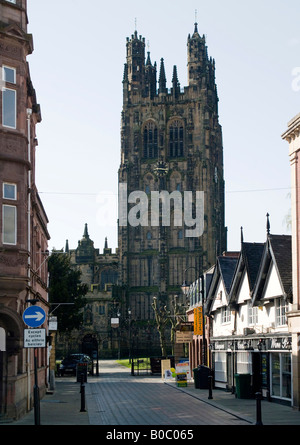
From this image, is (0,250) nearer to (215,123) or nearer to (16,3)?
(16,3)

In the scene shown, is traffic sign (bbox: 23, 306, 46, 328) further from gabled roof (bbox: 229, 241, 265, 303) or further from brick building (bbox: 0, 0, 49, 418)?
gabled roof (bbox: 229, 241, 265, 303)

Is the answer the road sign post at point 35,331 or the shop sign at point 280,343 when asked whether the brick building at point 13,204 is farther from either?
the shop sign at point 280,343

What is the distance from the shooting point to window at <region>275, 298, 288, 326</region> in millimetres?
29355

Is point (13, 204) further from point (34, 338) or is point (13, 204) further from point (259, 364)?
point (259, 364)

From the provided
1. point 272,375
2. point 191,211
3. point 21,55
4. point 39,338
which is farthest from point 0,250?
point 191,211

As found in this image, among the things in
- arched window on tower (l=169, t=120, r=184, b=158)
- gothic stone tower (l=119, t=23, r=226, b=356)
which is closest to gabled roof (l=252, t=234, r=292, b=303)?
gothic stone tower (l=119, t=23, r=226, b=356)

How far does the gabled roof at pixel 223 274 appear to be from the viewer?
38656 mm

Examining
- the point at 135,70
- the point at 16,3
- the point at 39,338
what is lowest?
the point at 39,338

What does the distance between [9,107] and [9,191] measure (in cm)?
261

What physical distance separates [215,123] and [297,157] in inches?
3381

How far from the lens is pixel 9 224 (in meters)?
22.2

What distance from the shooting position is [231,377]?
36062mm

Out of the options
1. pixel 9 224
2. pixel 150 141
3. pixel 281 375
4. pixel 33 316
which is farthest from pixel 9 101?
pixel 150 141

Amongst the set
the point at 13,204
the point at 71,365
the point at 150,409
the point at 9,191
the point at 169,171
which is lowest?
the point at 71,365
